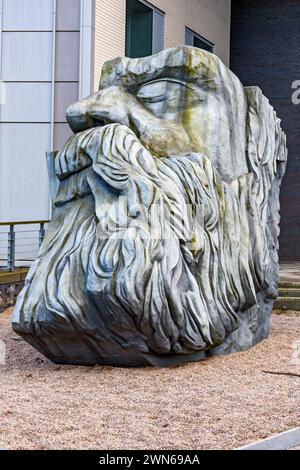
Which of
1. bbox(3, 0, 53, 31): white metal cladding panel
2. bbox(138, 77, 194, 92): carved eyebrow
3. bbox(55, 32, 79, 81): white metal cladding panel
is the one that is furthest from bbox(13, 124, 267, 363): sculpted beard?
bbox(3, 0, 53, 31): white metal cladding panel

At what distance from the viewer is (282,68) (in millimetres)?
23047

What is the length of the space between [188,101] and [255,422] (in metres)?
4.01

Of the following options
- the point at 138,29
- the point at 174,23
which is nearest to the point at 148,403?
the point at 138,29

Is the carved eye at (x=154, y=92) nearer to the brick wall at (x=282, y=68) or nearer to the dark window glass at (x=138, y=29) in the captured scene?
the dark window glass at (x=138, y=29)

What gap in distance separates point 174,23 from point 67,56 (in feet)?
12.8

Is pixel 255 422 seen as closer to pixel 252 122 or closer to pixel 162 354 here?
pixel 162 354

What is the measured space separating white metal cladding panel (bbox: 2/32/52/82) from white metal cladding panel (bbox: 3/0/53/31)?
0.45 feet

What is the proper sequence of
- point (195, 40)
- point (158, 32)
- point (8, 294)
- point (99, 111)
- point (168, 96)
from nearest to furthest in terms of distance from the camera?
point (99, 111)
point (168, 96)
point (8, 294)
point (158, 32)
point (195, 40)

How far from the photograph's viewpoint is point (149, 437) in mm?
5422

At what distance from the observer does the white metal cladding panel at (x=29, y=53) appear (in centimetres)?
1680

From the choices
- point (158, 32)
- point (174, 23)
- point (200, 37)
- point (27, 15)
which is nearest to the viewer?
point (27, 15)

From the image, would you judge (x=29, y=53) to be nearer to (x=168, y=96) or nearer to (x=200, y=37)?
(x=200, y=37)

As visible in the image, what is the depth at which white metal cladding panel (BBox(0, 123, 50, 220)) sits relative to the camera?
16859 mm

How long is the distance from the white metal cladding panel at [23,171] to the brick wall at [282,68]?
331 inches
